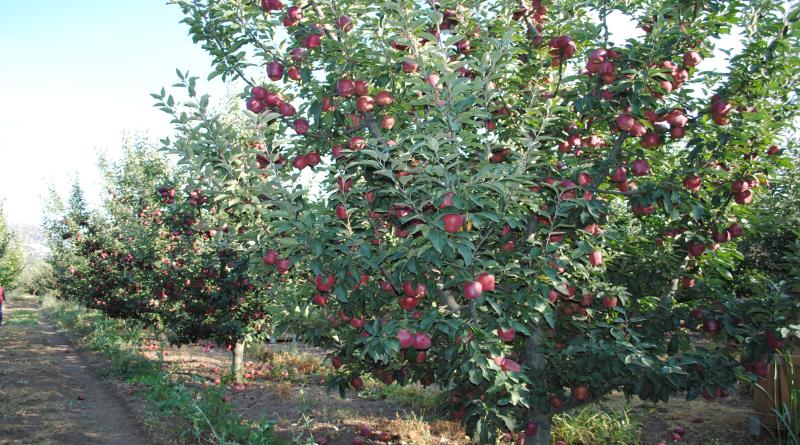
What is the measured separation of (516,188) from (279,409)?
6416 millimetres

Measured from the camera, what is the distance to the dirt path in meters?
6.36

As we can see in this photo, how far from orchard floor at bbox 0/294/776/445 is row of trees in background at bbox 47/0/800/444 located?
116 cm

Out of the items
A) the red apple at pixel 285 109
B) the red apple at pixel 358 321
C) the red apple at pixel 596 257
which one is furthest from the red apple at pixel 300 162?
the red apple at pixel 596 257

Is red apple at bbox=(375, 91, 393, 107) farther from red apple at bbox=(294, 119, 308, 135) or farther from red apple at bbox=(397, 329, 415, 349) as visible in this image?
red apple at bbox=(397, 329, 415, 349)

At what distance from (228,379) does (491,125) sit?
26.6 ft

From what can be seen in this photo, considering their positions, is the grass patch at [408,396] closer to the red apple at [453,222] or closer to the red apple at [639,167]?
the red apple at [639,167]

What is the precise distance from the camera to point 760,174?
372 centimetres

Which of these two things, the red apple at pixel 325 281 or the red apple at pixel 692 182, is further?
the red apple at pixel 692 182

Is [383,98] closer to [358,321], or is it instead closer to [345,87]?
[345,87]

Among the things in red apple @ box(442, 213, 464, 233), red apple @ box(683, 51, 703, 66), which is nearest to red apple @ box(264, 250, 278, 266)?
red apple @ box(442, 213, 464, 233)

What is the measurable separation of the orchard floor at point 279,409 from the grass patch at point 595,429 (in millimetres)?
199

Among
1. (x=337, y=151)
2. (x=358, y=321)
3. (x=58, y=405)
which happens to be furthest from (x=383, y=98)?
(x=58, y=405)

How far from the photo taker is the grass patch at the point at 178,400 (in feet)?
18.5

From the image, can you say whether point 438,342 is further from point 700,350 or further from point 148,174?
point 148,174
